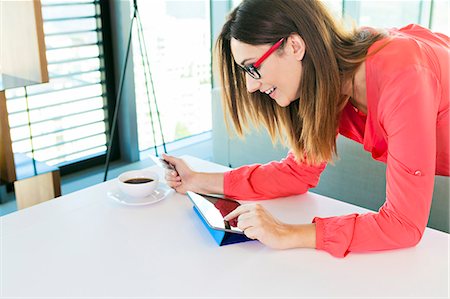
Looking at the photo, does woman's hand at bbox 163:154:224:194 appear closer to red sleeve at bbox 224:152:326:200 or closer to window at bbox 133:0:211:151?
red sleeve at bbox 224:152:326:200

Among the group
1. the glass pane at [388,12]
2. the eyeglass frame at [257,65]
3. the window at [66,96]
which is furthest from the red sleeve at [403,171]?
the glass pane at [388,12]

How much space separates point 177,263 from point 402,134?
19.7 inches

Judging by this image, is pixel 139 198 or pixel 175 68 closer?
pixel 139 198

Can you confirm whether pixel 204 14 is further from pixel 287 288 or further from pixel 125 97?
pixel 287 288

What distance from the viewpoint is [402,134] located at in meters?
1.00

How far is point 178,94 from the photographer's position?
365cm

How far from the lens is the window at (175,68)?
331 centimetres

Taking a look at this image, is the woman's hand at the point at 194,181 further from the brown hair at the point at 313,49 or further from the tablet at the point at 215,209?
the brown hair at the point at 313,49

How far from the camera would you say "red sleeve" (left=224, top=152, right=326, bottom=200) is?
51.8 inches

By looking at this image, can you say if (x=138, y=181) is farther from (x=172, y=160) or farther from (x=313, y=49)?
(x=313, y=49)

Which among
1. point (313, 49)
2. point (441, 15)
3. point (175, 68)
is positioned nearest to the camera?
point (313, 49)

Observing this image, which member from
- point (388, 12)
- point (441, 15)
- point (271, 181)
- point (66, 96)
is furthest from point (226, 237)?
point (441, 15)

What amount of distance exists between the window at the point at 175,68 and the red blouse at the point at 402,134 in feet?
7.43

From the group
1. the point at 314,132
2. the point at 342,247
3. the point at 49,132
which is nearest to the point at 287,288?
the point at 342,247
